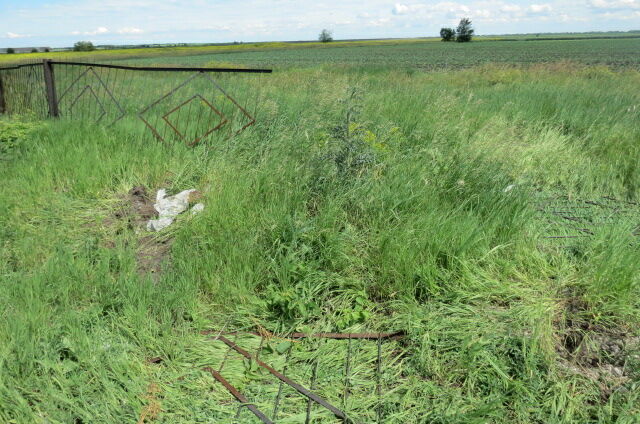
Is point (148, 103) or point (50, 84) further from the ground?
point (50, 84)

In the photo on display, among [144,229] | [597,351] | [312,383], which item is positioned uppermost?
[144,229]

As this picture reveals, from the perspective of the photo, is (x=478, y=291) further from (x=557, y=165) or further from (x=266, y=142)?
(x=557, y=165)

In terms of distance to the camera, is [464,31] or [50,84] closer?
[50,84]

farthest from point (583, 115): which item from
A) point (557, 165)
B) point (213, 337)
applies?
point (213, 337)

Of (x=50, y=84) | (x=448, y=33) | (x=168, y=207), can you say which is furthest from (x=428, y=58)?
(x=448, y=33)

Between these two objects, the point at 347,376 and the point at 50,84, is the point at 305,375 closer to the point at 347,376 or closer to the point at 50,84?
the point at 347,376

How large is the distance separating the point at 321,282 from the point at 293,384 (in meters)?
0.83

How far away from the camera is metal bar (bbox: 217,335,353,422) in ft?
6.93

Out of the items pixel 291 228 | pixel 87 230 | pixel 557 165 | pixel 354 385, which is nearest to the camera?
pixel 354 385

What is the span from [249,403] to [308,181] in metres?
2.14

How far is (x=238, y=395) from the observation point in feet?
7.27

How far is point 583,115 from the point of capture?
7.24m

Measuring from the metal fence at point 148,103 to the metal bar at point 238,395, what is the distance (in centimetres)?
357

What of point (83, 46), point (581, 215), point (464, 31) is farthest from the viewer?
point (464, 31)
